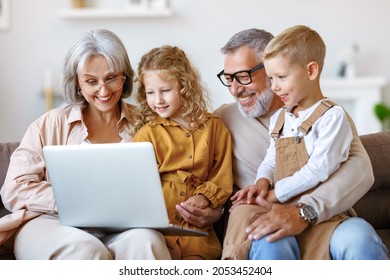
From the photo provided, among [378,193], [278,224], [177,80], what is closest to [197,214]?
[278,224]

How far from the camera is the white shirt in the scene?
1.82 m

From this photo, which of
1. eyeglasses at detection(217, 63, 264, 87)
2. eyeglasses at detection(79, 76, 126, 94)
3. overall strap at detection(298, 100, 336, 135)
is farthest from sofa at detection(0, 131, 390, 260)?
overall strap at detection(298, 100, 336, 135)

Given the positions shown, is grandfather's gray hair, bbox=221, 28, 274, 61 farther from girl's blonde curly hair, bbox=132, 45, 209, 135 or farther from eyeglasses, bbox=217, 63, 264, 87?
girl's blonde curly hair, bbox=132, 45, 209, 135

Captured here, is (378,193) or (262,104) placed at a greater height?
(262,104)

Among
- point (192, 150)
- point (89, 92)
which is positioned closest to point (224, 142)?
point (192, 150)

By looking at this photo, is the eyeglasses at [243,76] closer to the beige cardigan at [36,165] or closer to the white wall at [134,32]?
the beige cardigan at [36,165]

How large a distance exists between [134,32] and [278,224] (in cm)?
360

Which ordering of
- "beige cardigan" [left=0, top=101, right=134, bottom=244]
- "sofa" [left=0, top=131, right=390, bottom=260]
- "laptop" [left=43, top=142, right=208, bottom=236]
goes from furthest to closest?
"sofa" [left=0, top=131, right=390, bottom=260] → "beige cardigan" [left=0, top=101, right=134, bottom=244] → "laptop" [left=43, top=142, right=208, bottom=236]

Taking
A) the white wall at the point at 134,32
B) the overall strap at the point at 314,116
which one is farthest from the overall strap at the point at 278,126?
the white wall at the point at 134,32

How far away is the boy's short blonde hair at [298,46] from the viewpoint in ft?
6.19

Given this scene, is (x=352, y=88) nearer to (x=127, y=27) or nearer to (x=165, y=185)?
(x=127, y=27)

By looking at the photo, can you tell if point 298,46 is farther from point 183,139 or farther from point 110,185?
point 110,185

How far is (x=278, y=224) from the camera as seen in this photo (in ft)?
5.87

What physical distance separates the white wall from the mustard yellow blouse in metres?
2.93
